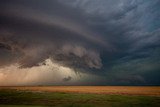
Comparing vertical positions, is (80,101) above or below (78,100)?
below

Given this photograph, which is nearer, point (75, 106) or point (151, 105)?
point (75, 106)

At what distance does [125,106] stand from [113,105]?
99.1 inches

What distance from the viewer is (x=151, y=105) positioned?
42.7 metres

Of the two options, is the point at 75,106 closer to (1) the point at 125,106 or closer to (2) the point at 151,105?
(1) the point at 125,106

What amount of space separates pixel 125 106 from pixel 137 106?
100 inches

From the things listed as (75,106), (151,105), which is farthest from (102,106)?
(151,105)

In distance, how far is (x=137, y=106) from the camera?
40.9 m

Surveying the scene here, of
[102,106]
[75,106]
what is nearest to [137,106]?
[102,106]

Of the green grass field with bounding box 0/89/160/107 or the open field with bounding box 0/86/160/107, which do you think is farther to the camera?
the open field with bounding box 0/86/160/107

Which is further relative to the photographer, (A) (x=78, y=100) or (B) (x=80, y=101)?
(A) (x=78, y=100)

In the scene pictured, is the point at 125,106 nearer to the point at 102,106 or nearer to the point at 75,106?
the point at 102,106

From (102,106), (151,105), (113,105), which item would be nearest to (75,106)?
(102,106)

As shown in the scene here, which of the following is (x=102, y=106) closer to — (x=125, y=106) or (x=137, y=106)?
(x=125, y=106)

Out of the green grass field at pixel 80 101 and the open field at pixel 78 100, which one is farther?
the open field at pixel 78 100
